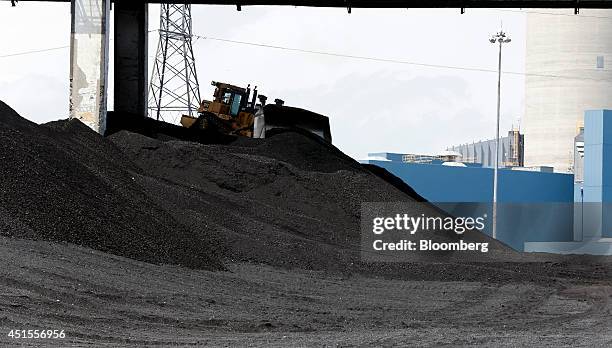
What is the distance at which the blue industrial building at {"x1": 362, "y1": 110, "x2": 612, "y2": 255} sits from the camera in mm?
37094

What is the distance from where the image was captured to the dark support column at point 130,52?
3375 cm

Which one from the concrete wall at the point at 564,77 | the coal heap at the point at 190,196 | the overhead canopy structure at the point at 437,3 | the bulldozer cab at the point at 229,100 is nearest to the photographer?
the coal heap at the point at 190,196

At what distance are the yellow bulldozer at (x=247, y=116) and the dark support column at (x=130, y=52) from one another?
3.52 metres

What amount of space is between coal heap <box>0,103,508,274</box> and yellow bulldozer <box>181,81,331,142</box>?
8.31 ft

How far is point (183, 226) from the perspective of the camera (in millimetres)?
20969

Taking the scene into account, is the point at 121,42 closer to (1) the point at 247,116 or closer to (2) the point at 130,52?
(2) the point at 130,52

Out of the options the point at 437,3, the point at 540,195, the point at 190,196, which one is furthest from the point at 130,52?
the point at 540,195

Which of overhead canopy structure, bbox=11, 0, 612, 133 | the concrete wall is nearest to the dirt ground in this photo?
overhead canopy structure, bbox=11, 0, 612, 133

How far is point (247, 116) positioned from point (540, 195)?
2574 cm

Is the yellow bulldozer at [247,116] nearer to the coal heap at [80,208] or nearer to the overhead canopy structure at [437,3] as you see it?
the overhead canopy structure at [437,3]

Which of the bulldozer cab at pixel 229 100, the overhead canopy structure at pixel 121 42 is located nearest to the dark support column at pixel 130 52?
the overhead canopy structure at pixel 121 42

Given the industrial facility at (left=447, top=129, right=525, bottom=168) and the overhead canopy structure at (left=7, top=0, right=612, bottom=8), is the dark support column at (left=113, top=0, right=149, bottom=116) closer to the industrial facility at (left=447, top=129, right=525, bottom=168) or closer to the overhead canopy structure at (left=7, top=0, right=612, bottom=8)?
the overhead canopy structure at (left=7, top=0, right=612, bottom=8)

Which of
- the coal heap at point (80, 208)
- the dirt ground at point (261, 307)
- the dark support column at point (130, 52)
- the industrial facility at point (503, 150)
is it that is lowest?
the dirt ground at point (261, 307)

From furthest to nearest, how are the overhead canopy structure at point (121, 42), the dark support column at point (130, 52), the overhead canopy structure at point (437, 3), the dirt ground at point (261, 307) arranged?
the dark support column at point (130, 52) → the overhead canopy structure at point (437, 3) → the overhead canopy structure at point (121, 42) → the dirt ground at point (261, 307)
